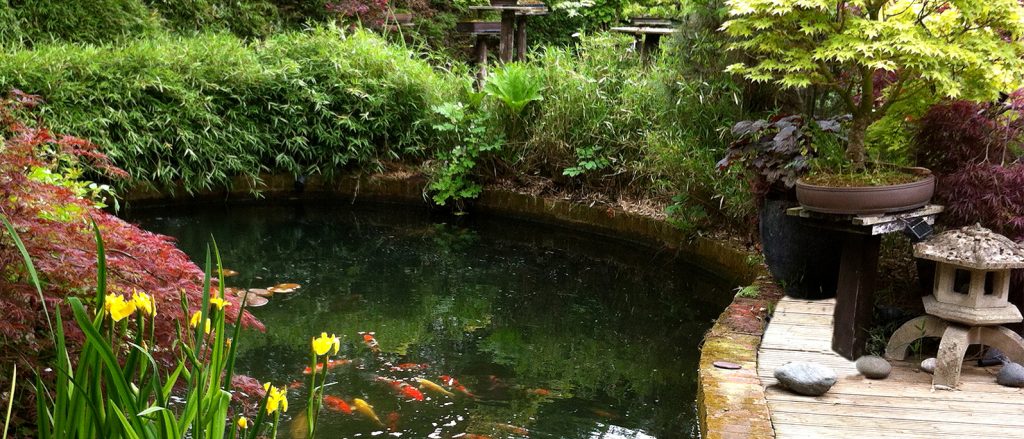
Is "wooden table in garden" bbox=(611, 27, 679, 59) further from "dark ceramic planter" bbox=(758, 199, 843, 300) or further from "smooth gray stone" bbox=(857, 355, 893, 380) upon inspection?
"smooth gray stone" bbox=(857, 355, 893, 380)

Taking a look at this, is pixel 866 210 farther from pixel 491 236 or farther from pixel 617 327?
pixel 491 236

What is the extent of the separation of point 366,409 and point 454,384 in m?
0.45

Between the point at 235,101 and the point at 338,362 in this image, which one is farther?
the point at 235,101

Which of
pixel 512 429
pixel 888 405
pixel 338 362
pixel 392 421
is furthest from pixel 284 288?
pixel 888 405

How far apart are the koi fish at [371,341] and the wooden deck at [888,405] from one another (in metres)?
1.70

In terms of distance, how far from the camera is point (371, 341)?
415 cm

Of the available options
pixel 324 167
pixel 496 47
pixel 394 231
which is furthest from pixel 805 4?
pixel 496 47

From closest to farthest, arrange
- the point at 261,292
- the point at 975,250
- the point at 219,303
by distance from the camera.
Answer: the point at 219,303, the point at 975,250, the point at 261,292

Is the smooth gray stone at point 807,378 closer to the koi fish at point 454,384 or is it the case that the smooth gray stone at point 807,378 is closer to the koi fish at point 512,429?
the koi fish at point 512,429

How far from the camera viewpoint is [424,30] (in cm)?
1166

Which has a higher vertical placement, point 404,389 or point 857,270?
point 857,270

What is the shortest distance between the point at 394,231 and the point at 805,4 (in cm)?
A: 394

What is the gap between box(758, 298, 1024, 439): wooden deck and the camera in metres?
2.69

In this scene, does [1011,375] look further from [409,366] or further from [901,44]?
[409,366]
